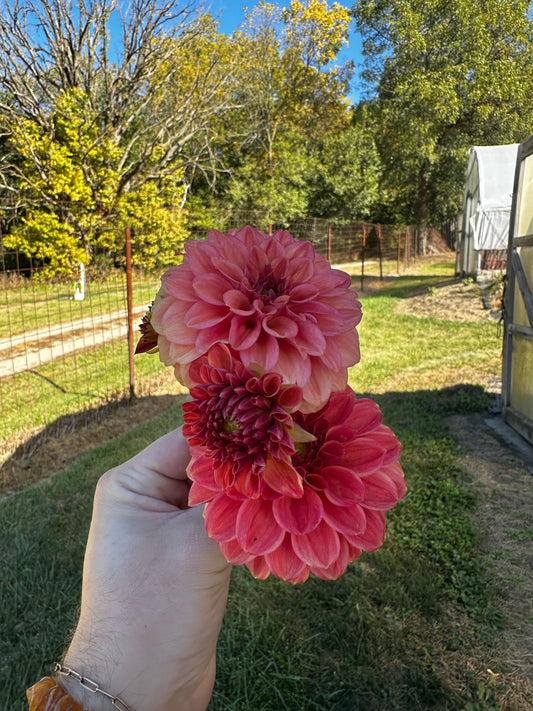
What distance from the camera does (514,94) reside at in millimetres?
23938

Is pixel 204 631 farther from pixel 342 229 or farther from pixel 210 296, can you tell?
pixel 342 229

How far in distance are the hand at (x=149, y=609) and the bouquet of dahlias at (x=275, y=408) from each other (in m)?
0.37

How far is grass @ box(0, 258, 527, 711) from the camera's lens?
7.41ft

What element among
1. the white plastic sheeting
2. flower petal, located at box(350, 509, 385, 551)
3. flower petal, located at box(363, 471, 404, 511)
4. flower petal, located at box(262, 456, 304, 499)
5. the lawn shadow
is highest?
the white plastic sheeting

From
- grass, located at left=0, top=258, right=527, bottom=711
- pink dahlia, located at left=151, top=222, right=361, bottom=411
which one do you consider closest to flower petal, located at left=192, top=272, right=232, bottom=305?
pink dahlia, located at left=151, top=222, right=361, bottom=411

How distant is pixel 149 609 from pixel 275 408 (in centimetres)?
63

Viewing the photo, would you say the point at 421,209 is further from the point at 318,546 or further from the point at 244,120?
the point at 318,546

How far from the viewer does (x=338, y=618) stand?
2658 millimetres

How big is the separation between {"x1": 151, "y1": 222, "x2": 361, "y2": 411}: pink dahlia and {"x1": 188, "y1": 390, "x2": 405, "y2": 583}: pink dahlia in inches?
2.8

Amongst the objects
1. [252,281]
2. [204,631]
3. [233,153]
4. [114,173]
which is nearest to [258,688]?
[204,631]

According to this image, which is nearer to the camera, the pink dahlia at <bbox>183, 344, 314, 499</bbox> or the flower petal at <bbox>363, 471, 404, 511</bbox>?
the pink dahlia at <bbox>183, 344, 314, 499</bbox>

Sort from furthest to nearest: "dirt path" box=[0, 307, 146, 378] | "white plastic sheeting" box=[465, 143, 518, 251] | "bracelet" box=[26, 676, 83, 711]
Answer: "white plastic sheeting" box=[465, 143, 518, 251], "dirt path" box=[0, 307, 146, 378], "bracelet" box=[26, 676, 83, 711]

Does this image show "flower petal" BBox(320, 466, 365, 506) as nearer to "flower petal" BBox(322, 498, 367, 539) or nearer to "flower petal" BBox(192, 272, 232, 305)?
"flower petal" BBox(322, 498, 367, 539)

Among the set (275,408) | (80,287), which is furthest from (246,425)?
(80,287)
